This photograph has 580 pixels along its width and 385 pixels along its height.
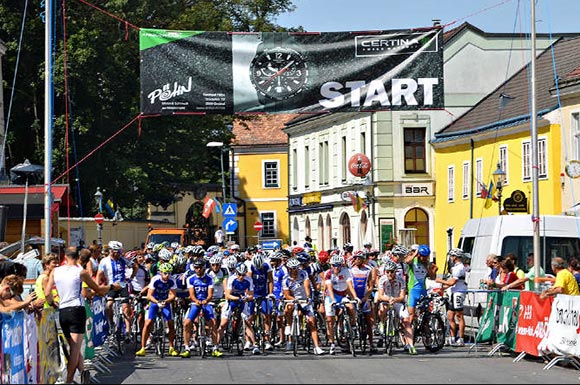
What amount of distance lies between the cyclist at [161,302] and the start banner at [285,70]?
11.3ft

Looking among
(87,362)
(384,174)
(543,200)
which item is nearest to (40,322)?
(87,362)

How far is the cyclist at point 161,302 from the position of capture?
78.4 feet

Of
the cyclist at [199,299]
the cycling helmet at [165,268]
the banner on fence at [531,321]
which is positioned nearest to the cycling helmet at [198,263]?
the cyclist at [199,299]

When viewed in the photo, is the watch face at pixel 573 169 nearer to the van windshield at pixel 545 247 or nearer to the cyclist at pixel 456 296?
the van windshield at pixel 545 247

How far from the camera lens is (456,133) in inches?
2244

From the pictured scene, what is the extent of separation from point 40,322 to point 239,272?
805cm

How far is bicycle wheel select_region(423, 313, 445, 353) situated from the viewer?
24.1 m

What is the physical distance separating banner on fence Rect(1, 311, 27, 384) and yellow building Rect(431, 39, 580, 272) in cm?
2651

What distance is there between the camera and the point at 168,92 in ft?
84.3

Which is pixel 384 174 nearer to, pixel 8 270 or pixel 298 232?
pixel 298 232

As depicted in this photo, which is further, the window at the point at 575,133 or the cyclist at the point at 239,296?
the window at the point at 575,133

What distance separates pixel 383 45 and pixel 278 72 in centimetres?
210

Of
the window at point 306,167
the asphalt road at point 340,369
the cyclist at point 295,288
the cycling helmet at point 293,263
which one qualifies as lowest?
the asphalt road at point 340,369

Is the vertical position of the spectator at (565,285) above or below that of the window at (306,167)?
below
